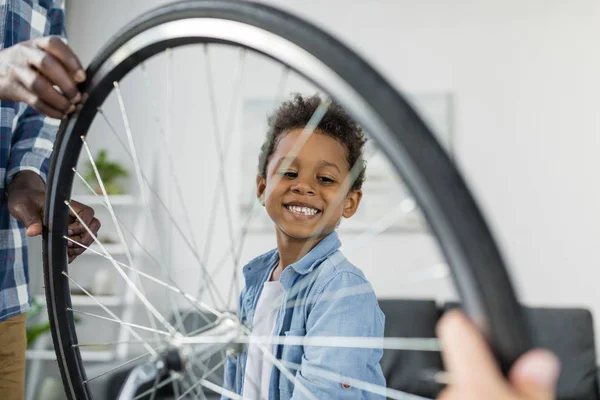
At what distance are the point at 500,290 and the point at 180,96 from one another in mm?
2964

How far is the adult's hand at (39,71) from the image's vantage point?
549mm

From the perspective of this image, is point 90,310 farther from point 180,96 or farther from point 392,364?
point 392,364

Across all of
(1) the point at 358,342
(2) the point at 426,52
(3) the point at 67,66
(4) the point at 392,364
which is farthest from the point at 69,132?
(2) the point at 426,52

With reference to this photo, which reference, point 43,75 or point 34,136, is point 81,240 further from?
point 43,75

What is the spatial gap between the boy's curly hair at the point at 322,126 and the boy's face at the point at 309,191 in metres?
0.03

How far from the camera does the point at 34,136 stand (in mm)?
883

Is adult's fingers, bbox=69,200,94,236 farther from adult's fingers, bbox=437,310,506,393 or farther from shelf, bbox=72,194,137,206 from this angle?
shelf, bbox=72,194,137,206

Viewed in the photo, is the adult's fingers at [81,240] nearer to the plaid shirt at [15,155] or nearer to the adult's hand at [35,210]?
the adult's hand at [35,210]

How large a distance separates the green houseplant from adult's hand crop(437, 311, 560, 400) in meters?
2.79

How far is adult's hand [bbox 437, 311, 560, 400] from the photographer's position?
31 centimetres

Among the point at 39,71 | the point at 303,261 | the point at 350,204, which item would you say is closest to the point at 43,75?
the point at 39,71

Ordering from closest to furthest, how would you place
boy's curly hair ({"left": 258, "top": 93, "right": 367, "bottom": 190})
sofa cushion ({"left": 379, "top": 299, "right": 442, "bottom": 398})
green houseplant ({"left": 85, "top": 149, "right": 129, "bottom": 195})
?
boy's curly hair ({"left": 258, "top": 93, "right": 367, "bottom": 190}), sofa cushion ({"left": 379, "top": 299, "right": 442, "bottom": 398}), green houseplant ({"left": 85, "top": 149, "right": 129, "bottom": 195})

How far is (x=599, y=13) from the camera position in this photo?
2.80 metres

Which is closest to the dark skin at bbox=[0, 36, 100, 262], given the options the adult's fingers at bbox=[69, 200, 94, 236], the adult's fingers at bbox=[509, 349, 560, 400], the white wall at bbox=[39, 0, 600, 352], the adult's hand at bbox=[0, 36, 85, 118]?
the adult's hand at bbox=[0, 36, 85, 118]
